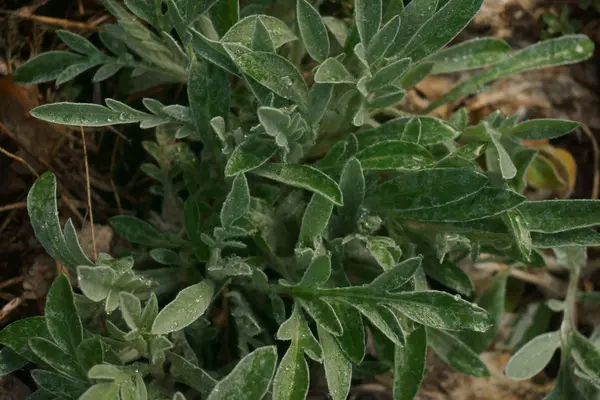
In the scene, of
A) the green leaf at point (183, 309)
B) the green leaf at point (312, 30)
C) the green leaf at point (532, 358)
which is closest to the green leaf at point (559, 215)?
the green leaf at point (532, 358)

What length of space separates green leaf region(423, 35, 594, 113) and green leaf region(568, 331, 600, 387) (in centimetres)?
69

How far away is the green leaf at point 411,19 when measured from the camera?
4.43 ft

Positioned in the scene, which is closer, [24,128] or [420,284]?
[420,284]

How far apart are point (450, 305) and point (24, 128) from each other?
1.08m

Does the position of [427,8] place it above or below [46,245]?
above

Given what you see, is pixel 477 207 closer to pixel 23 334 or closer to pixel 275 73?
pixel 275 73

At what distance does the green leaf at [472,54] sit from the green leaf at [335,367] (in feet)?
2.54

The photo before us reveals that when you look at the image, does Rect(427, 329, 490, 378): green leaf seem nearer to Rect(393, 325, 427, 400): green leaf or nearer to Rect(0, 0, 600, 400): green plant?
Rect(0, 0, 600, 400): green plant

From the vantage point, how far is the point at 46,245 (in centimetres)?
130

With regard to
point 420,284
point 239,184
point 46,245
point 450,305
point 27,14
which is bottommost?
point 420,284

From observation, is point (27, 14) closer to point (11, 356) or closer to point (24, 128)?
point (24, 128)

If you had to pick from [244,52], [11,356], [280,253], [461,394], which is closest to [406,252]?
[280,253]

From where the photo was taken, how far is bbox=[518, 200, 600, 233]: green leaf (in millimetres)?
1348

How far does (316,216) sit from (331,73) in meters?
0.28
